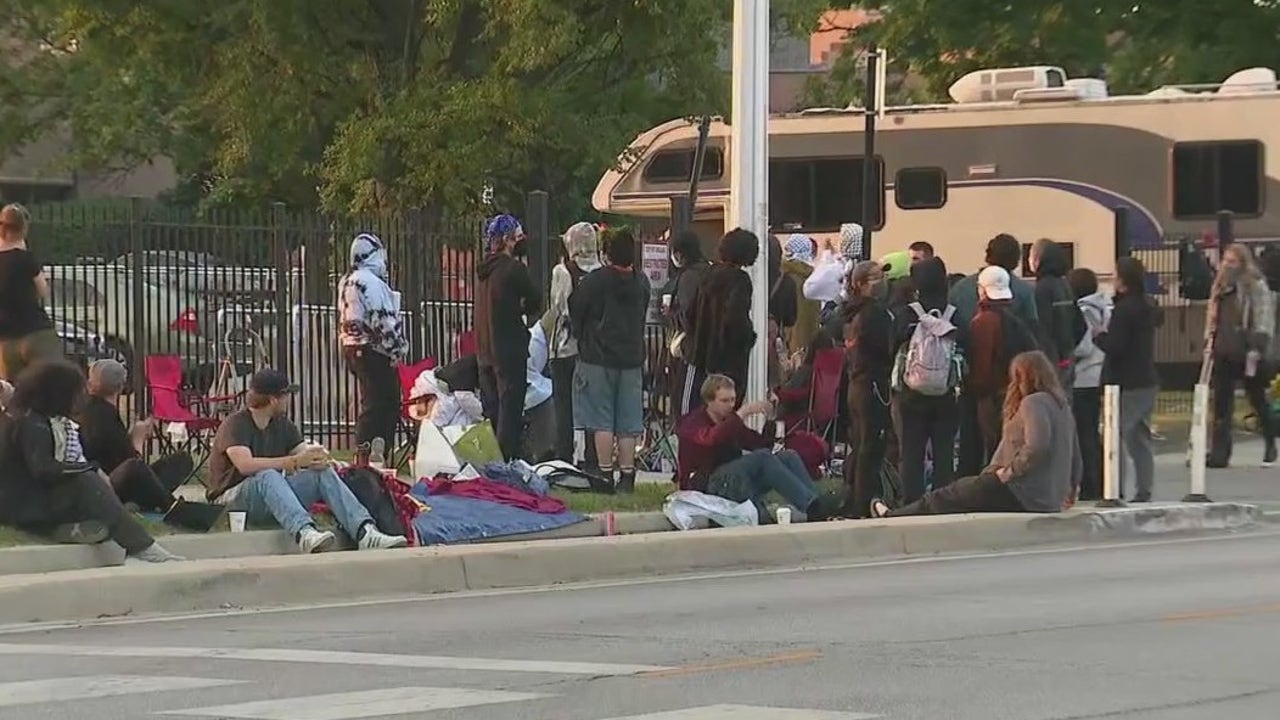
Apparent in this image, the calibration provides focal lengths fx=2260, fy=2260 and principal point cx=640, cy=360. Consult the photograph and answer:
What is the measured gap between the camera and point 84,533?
491 inches

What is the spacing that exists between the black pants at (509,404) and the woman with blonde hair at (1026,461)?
2.67 meters

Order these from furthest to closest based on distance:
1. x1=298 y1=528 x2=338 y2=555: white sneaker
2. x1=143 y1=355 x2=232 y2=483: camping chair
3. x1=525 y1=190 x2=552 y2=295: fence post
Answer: x1=525 y1=190 x2=552 y2=295: fence post
x1=143 y1=355 x2=232 y2=483: camping chair
x1=298 y1=528 x2=338 y2=555: white sneaker

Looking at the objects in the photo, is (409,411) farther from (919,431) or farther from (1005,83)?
(1005,83)

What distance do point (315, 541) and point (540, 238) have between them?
6.22 meters

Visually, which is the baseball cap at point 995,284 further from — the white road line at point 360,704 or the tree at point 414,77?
the tree at point 414,77

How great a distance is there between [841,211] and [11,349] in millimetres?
14883

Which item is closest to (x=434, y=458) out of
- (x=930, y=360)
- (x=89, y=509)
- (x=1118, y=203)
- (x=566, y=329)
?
(x=566, y=329)

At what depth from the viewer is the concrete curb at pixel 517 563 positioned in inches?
456

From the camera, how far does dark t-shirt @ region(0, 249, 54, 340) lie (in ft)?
49.0

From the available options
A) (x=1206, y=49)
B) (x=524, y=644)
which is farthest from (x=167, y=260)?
(x=1206, y=49)

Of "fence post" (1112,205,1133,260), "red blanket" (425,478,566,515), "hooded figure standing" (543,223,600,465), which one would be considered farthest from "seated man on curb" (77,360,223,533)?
"fence post" (1112,205,1133,260)

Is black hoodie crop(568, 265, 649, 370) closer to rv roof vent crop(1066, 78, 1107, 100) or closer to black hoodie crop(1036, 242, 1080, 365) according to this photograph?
black hoodie crop(1036, 242, 1080, 365)

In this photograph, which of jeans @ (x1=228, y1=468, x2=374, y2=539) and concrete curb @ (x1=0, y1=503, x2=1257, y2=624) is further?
jeans @ (x1=228, y1=468, x2=374, y2=539)

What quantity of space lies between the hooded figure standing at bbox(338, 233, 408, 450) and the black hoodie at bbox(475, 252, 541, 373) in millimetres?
638
